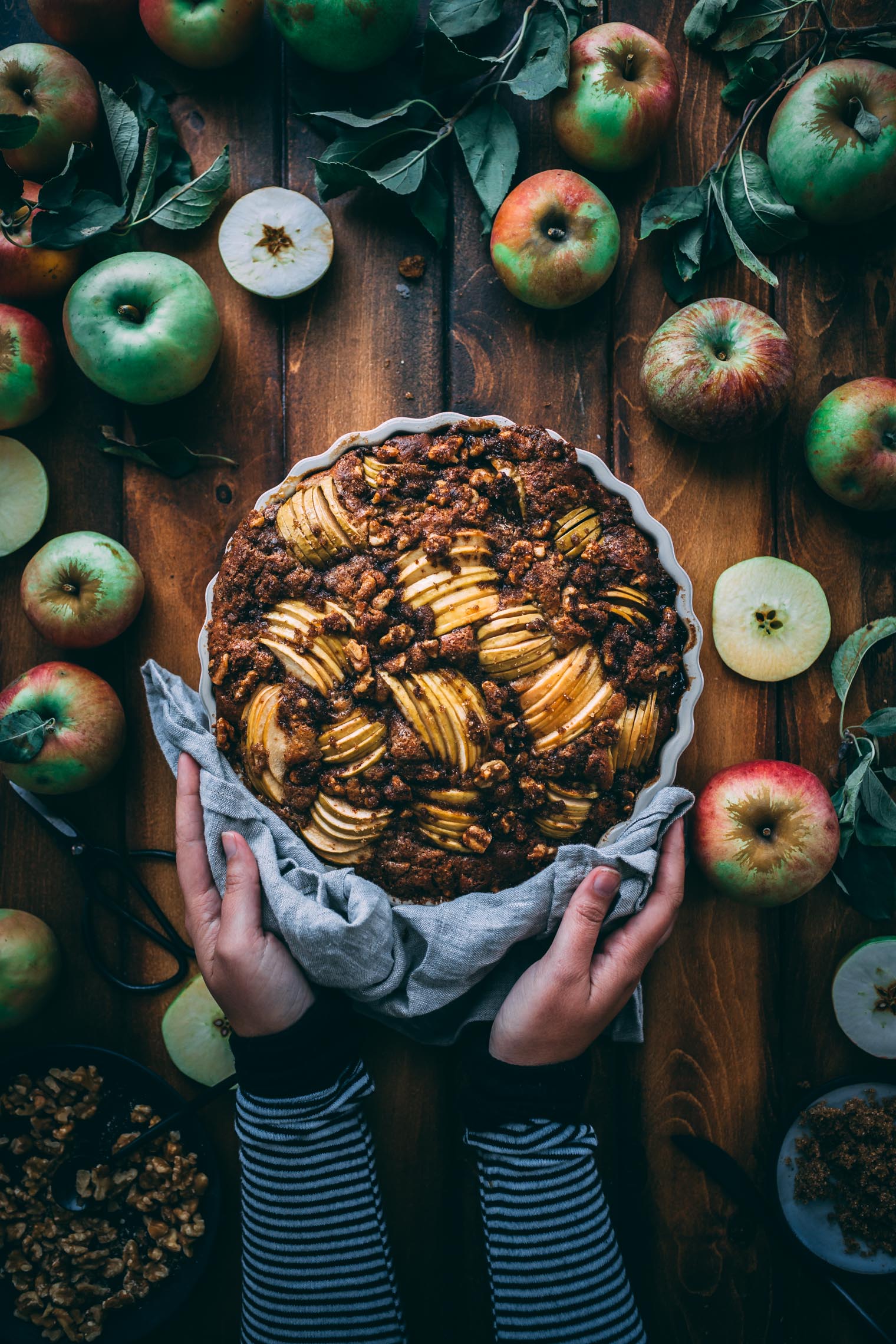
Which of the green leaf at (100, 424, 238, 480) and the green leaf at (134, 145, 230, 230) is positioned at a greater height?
the green leaf at (134, 145, 230, 230)

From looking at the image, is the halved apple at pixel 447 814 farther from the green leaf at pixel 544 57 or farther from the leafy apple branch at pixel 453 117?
the green leaf at pixel 544 57

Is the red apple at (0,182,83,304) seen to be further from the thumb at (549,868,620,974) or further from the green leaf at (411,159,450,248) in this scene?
the thumb at (549,868,620,974)

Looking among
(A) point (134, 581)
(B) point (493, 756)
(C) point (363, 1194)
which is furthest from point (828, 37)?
(C) point (363, 1194)

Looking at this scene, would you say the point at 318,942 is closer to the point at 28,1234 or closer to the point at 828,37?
the point at 28,1234

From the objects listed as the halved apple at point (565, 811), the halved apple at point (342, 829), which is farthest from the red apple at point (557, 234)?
the halved apple at point (342, 829)

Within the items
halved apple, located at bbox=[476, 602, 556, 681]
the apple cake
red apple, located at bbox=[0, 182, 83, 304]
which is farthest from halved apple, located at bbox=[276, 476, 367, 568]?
red apple, located at bbox=[0, 182, 83, 304]

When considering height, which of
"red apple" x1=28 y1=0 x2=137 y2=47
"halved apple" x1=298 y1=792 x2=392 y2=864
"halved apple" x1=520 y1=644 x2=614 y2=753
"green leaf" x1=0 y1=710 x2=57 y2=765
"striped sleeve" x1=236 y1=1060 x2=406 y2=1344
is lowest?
"striped sleeve" x1=236 y1=1060 x2=406 y2=1344

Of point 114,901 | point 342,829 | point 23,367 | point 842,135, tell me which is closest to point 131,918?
point 114,901

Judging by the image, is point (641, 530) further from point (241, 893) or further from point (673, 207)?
point (241, 893)

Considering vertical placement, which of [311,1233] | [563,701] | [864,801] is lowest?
[311,1233]
